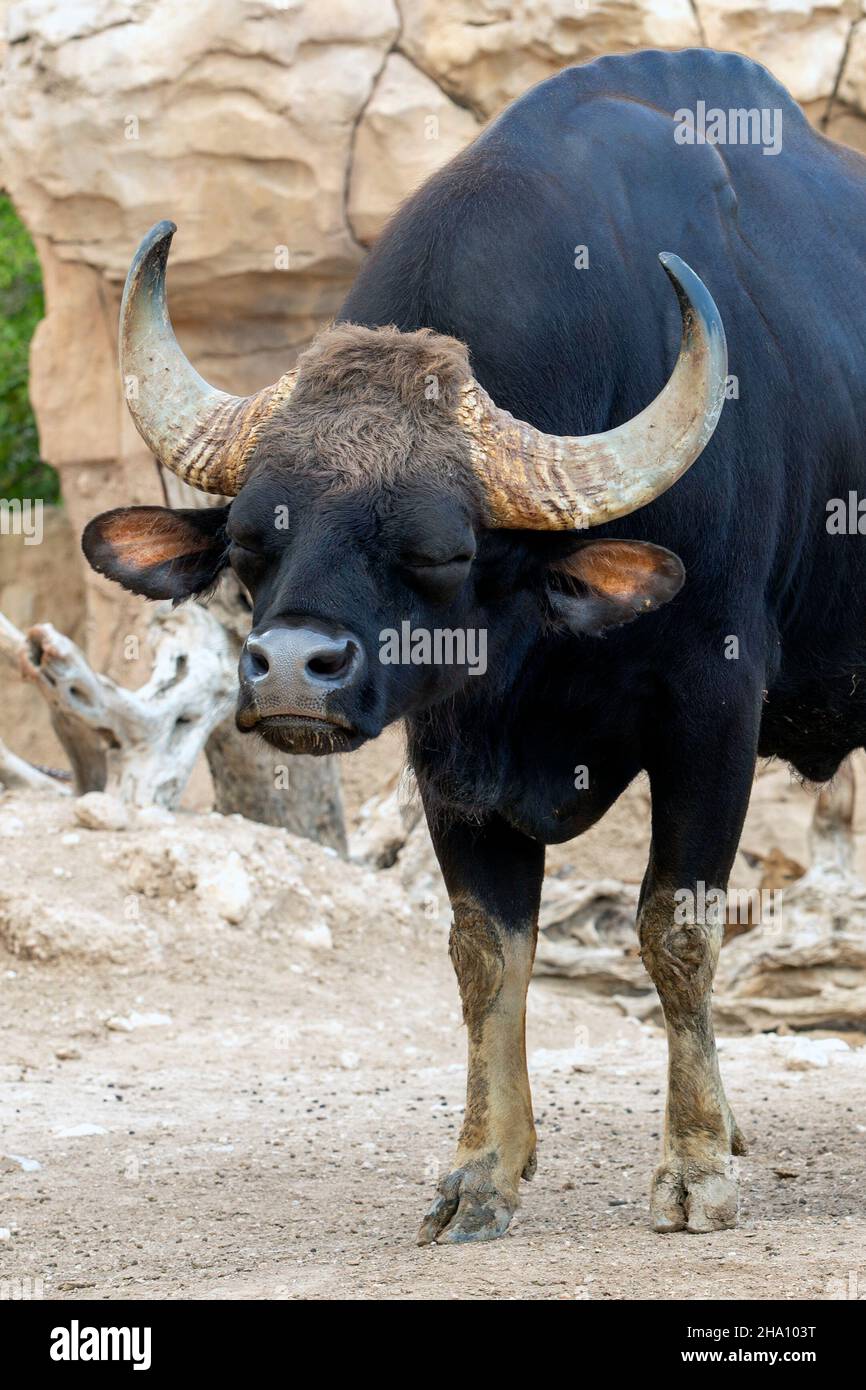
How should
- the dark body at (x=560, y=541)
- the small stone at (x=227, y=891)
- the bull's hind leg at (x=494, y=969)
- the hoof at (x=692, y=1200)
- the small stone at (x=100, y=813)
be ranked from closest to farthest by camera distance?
1. the dark body at (x=560, y=541)
2. the hoof at (x=692, y=1200)
3. the bull's hind leg at (x=494, y=969)
4. the small stone at (x=227, y=891)
5. the small stone at (x=100, y=813)

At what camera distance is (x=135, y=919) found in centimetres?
910

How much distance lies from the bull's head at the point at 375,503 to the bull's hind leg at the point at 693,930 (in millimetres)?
672

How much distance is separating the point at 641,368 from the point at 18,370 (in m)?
14.2

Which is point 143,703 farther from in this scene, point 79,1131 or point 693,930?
point 693,930

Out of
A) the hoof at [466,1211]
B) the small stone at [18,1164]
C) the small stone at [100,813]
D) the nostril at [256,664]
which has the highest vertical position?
the nostril at [256,664]

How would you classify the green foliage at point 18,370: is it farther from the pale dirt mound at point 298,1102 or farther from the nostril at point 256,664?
the nostril at point 256,664

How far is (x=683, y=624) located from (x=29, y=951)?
4.79m

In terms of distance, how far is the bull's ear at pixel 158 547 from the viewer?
4996 mm

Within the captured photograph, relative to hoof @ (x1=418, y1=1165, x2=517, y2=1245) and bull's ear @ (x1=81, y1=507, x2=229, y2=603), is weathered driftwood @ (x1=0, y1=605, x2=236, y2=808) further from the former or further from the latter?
hoof @ (x1=418, y1=1165, x2=517, y2=1245)

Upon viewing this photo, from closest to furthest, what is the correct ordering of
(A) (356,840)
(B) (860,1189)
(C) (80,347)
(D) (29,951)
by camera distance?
(B) (860,1189)
(D) (29,951)
(A) (356,840)
(C) (80,347)

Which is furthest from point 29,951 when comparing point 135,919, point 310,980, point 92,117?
point 92,117

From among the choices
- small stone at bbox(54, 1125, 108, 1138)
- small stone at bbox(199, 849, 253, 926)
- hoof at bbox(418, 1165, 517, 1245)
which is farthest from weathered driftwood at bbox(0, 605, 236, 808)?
hoof at bbox(418, 1165, 517, 1245)

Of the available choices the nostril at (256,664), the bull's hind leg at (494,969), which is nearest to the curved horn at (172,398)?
the nostril at (256,664)
